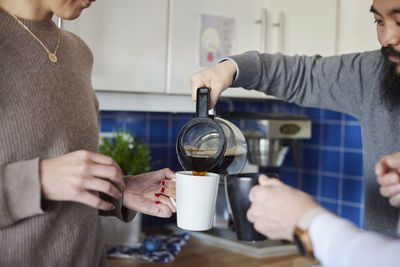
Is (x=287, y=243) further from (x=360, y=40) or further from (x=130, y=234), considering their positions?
(x=360, y=40)

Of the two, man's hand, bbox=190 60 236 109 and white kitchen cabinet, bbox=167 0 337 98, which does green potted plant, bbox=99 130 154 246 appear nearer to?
white kitchen cabinet, bbox=167 0 337 98

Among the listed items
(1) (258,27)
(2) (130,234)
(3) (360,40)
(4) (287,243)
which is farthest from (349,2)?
(2) (130,234)

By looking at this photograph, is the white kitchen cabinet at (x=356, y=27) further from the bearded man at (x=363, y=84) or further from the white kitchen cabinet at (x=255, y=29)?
the bearded man at (x=363, y=84)

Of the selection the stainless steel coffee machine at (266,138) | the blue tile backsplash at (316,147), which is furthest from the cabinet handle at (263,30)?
the blue tile backsplash at (316,147)

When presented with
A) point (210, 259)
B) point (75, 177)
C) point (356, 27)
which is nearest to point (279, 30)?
point (356, 27)

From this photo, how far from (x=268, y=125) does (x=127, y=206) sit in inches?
41.2

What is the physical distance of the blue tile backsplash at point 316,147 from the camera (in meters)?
2.06

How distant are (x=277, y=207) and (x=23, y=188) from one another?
40 cm

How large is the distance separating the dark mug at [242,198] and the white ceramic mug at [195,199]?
32mm

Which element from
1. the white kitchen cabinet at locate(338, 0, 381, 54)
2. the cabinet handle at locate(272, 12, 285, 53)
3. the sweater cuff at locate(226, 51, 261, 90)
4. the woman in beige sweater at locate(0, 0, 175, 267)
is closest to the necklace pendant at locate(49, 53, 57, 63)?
the woman in beige sweater at locate(0, 0, 175, 267)

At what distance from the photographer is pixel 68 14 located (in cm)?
91

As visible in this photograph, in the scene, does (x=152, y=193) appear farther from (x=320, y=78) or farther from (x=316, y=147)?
(x=316, y=147)

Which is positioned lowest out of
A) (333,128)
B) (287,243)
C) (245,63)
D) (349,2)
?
(287,243)

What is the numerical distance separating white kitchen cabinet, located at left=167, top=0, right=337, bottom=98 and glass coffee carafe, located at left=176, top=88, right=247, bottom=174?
2.44 ft
